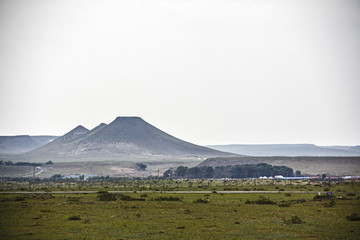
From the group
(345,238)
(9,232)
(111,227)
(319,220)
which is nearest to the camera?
(345,238)

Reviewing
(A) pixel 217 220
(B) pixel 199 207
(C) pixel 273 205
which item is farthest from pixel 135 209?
(C) pixel 273 205

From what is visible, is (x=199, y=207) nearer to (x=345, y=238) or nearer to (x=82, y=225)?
(x=82, y=225)

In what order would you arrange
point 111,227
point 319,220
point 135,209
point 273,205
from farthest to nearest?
1. point 273,205
2. point 135,209
3. point 319,220
4. point 111,227

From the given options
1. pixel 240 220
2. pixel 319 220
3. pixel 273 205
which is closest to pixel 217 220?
pixel 240 220

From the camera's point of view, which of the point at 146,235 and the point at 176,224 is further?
the point at 176,224

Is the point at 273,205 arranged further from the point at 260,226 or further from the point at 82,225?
the point at 82,225

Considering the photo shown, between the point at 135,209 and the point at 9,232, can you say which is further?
the point at 135,209

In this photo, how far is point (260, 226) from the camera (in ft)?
143

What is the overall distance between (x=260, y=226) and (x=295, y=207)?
17.8 meters

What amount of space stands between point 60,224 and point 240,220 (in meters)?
17.1

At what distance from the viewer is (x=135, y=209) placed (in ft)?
190

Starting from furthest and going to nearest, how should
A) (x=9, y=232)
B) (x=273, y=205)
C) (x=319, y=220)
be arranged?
1. (x=273, y=205)
2. (x=319, y=220)
3. (x=9, y=232)

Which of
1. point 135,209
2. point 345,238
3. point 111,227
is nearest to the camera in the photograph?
point 345,238

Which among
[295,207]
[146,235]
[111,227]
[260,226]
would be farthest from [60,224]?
[295,207]
